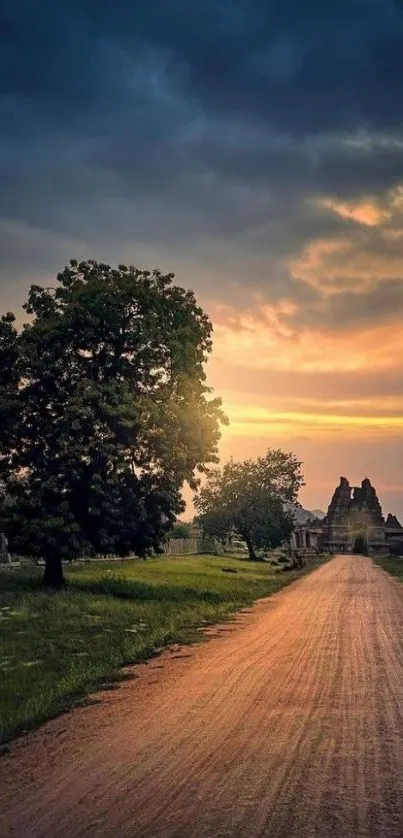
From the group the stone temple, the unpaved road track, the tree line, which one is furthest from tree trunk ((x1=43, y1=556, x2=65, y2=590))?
the stone temple

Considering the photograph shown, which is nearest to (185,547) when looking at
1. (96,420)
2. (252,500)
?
(252,500)

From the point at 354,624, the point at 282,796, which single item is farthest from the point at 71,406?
the point at 282,796

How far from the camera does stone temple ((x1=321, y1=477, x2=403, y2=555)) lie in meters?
109

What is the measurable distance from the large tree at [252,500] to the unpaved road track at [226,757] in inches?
2258

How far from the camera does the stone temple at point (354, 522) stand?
358ft

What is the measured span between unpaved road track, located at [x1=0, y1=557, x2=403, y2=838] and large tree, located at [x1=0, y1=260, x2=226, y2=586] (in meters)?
15.0

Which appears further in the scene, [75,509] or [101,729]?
[75,509]

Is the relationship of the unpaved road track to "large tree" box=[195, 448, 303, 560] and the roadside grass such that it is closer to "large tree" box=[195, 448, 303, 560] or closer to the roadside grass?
the roadside grass

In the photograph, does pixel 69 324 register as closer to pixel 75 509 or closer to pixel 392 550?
pixel 75 509

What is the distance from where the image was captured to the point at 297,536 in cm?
11700

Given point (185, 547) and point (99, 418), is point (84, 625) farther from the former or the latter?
point (185, 547)

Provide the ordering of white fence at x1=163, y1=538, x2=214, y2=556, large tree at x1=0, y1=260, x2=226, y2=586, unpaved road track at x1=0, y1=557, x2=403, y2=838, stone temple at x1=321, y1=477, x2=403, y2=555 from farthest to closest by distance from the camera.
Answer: stone temple at x1=321, y1=477, x2=403, y2=555 → white fence at x1=163, y1=538, x2=214, y2=556 → large tree at x1=0, y1=260, x2=226, y2=586 → unpaved road track at x1=0, y1=557, x2=403, y2=838

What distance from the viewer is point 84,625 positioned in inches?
746

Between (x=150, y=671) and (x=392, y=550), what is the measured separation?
86.6 meters
